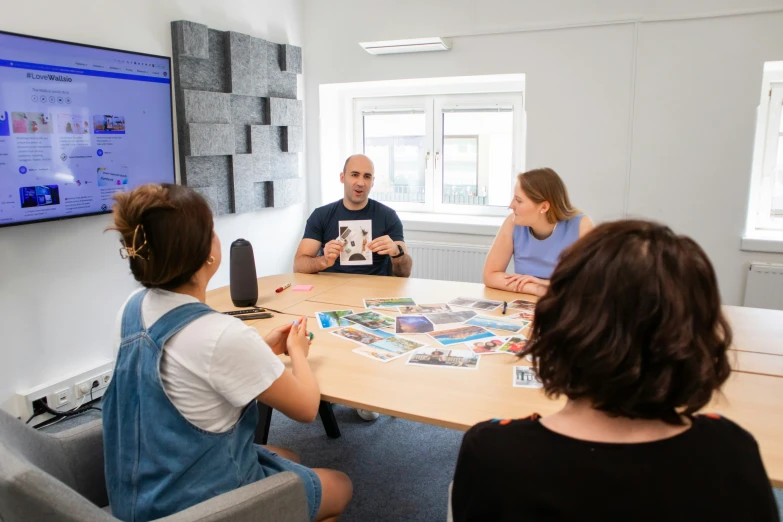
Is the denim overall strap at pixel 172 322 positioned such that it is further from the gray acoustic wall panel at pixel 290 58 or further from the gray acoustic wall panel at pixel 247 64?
the gray acoustic wall panel at pixel 290 58

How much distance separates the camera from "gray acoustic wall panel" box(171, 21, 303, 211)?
3.35m

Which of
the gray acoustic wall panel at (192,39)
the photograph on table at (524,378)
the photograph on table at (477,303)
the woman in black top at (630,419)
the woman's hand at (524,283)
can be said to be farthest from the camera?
the gray acoustic wall panel at (192,39)

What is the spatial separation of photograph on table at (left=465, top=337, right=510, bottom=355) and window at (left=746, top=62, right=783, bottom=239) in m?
2.44

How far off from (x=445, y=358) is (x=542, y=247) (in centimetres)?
109

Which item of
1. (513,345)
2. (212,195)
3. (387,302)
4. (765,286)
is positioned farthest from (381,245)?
(765,286)

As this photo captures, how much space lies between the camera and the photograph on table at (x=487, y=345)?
1.81 metres

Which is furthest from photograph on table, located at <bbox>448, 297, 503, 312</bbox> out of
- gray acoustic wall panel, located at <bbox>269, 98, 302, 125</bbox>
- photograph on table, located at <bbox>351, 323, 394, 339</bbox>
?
gray acoustic wall panel, located at <bbox>269, 98, 302, 125</bbox>

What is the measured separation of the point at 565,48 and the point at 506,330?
2395 millimetres

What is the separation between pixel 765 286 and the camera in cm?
343

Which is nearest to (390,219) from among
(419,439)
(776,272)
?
(419,439)

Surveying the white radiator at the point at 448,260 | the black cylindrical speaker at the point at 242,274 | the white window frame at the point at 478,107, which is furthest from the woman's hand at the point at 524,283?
the white window frame at the point at 478,107

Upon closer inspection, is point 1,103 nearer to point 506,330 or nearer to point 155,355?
point 155,355

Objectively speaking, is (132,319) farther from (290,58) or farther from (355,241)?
(290,58)

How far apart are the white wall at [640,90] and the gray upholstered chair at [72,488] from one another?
9.96 ft
